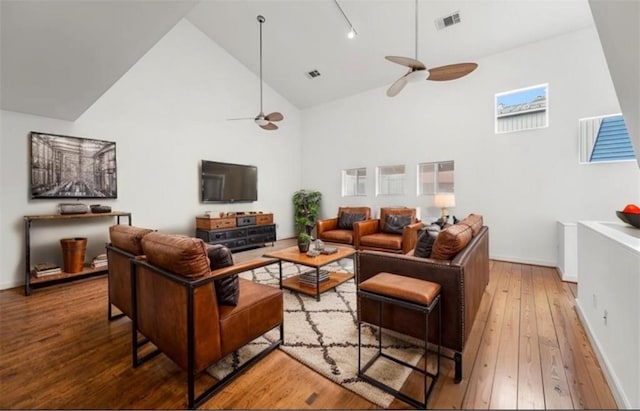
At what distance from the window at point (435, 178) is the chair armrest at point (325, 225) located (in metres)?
1.88

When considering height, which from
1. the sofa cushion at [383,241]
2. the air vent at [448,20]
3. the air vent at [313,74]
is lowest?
the sofa cushion at [383,241]

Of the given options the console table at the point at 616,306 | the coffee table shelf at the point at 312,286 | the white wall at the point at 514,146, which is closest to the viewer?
the console table at the point at 616,306

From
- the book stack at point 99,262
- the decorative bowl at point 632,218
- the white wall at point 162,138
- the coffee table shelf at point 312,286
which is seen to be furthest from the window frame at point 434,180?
the book stack at point 99,262

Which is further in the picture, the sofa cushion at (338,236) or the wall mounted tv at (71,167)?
the sofa cushion at (338,236)

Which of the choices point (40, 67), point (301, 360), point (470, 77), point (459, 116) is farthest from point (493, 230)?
point (40, 67)

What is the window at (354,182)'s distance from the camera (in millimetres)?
6305

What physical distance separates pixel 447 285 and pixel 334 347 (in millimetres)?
954

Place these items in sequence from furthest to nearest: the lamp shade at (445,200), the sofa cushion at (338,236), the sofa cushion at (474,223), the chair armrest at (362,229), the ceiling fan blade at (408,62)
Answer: the sofa cushion at (338,236) → the chair armrest at (362,229) → the lamp shade at (445,200) → the ceiling fan blade at (408,62) → the sofa cushion at (474,223)

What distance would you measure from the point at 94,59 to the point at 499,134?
18.3ft

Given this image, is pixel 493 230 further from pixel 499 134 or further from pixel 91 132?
pixel 91 132

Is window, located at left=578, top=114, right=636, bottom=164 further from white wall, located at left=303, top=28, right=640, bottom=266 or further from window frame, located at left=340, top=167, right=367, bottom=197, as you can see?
window frame, located at left=340, top=167, right=367, bottom=197

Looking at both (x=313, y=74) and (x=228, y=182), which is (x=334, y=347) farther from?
(x=313, y=74)

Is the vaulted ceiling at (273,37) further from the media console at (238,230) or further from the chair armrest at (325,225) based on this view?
the chair armrest at (325,225)

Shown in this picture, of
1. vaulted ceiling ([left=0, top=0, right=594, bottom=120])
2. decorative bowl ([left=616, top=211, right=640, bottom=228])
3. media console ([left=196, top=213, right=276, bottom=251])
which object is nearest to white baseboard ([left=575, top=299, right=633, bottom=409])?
decorative bowl ([left=616, top=211, right=640, bottom=228])
